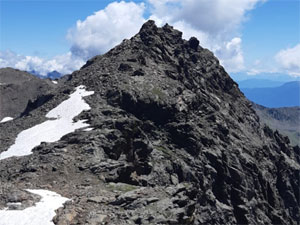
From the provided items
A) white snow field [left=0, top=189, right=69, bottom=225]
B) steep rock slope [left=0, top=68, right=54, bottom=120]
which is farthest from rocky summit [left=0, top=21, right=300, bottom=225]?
steep rock slope [left=0, top=68, right=54, bottom=120]

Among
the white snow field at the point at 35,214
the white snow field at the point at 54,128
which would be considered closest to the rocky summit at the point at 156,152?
the white snow field at the point at 35,214

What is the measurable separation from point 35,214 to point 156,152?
37382 mm

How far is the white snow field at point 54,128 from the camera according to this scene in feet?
193

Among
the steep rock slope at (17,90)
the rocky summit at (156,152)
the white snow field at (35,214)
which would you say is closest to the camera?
the white snow field at (35,214)

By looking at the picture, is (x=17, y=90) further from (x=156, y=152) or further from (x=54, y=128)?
(x=156, y=152)

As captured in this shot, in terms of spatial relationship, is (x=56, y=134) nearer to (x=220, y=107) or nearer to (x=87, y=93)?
(x=87, y=93)

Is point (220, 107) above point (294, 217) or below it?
above

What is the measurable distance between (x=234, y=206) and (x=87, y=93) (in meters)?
36.3

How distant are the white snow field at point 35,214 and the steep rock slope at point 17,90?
8643 centimetres

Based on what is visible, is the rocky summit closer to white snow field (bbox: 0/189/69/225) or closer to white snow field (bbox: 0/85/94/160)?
white snow field (bbox: 0/189/69/225)

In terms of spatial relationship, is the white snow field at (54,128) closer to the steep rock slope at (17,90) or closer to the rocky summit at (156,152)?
the rocky summit at (156,152)

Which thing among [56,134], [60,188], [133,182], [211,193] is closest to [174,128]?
[211,193]

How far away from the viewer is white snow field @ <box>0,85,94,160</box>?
59.0 m

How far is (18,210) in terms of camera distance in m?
31.1
